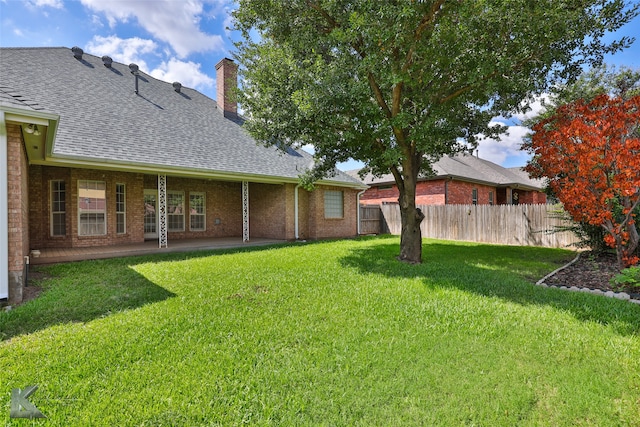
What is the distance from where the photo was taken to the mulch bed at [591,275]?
593cm

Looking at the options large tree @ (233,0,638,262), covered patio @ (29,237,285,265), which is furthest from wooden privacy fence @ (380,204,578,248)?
covered patio @ (29,237,285,265)

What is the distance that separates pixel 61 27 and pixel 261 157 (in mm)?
7079

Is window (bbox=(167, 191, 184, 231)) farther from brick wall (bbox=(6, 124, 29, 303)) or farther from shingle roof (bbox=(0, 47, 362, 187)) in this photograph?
brick wall (bbox=(6, 124, 29, 303))

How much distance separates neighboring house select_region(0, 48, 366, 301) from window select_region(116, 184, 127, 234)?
0.11 feet

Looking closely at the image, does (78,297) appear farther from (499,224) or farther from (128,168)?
(499,224)

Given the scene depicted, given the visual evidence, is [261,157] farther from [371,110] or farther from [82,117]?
[371,110]

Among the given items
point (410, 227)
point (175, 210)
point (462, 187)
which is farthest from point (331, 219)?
point (462, 187)

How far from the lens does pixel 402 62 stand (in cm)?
693

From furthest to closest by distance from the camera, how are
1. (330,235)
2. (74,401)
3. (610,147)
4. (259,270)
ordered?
(330,235) → (259,270) → (610,147) → (74,401)

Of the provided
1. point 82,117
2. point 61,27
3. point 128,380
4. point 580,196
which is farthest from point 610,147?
point 82,117

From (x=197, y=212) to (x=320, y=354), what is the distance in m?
11.5

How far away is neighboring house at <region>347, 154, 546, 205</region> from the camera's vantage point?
18406 mm

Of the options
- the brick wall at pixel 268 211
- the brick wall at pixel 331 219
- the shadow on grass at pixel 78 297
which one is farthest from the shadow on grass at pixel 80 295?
the brick wall at pixel 331 219

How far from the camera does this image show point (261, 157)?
13.1 meters
